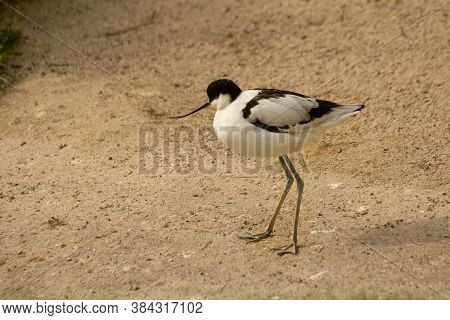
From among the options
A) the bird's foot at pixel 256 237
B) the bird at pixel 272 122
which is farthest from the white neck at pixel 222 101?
the bird's foot at pixel 256 237

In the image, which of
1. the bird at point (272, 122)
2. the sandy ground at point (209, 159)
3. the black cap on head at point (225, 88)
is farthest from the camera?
the black cap on head at point (225, 88)

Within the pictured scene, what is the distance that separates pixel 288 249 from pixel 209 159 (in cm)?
166

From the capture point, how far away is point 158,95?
23.5 ft

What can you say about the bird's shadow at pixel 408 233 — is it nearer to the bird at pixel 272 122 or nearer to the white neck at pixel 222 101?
the bird at pixel 272 122

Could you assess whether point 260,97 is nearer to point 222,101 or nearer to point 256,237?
point 222,101

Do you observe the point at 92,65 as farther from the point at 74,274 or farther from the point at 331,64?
the point at 74,274

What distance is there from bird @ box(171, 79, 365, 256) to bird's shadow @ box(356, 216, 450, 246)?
1.81 ft

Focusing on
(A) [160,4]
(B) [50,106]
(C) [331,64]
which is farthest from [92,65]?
(C) [331,64]

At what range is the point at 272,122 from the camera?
4730 mm

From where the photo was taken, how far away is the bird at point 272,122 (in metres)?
4.70

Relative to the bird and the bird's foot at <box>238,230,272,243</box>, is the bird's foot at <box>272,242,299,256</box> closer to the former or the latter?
the bird

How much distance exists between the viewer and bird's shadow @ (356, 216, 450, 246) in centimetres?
460

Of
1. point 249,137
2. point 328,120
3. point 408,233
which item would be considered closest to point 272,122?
point 249,137

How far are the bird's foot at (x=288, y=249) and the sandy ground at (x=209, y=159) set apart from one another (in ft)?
0.22
